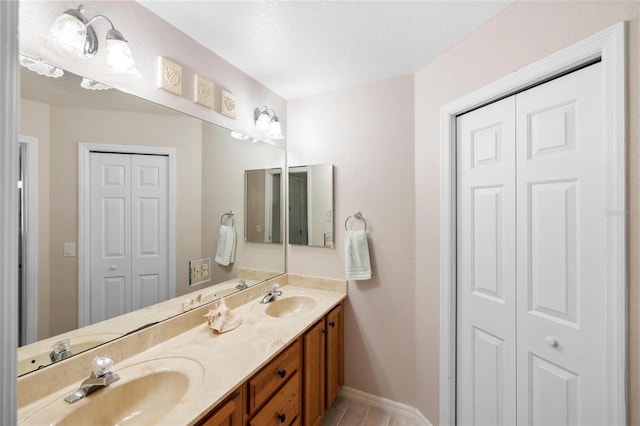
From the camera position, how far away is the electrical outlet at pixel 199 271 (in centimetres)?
146

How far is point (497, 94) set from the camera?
131 cm

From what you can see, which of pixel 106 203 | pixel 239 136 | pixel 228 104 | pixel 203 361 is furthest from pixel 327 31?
pixel 203 361

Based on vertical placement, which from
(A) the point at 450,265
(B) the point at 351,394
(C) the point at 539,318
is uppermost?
(A) the point at 450,265

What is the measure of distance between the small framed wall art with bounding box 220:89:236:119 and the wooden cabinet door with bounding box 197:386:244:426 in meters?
1.45

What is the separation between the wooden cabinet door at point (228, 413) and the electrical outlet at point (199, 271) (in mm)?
659

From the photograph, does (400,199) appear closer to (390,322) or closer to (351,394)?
(390,322)

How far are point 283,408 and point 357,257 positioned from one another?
98 centimetres

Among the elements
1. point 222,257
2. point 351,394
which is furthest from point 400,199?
point 351,394

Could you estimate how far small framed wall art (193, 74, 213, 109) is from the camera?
146 cm

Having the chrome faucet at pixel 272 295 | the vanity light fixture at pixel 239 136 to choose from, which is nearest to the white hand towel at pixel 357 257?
the chrome faucet at pixel 272 295

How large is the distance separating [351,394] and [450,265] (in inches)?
49.4

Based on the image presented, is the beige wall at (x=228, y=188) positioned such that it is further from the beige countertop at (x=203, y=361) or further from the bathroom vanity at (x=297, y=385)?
the bathroom vanity at (x=297, y=385)

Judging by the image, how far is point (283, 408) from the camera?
1.28 m

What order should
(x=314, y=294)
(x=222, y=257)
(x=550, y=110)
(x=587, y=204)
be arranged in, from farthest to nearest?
(x=314, y=294), (x=222, y=257), (x=550, y=110), (x=587, y=204)
